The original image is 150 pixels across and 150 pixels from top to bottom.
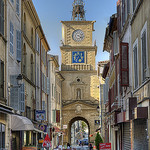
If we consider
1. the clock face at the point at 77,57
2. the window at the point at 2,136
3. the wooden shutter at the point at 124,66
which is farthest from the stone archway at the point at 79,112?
the wooden shutter at the point at 124,66

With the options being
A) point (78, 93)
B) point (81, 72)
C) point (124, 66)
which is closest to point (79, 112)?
point (78, 93)

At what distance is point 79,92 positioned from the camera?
7962 cm

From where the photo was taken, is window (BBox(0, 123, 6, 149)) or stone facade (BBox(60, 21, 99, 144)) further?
stone facade (BBox(60, 21, 99, 144))

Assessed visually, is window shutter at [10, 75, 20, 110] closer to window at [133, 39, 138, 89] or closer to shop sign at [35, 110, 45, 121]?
window at [133, 39, 138, 89]

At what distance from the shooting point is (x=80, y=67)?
Result: 79.6 m

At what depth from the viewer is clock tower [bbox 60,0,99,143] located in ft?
259

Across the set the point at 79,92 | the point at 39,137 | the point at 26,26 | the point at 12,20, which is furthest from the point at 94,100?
the point at 12,20

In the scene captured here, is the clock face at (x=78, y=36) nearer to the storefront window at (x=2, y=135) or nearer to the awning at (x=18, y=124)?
the awning at (x=18, y=124)

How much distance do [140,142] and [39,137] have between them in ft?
80.2

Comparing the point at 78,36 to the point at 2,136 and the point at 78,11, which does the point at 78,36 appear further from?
the point at 2,136

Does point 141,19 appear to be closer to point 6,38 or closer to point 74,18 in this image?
point 6,38

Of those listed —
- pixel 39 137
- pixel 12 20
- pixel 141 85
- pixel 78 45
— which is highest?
pixel 78 45

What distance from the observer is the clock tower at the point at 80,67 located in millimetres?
78812

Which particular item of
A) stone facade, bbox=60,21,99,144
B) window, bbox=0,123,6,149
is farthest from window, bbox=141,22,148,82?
stone facade, bbox=60,21,99,144
